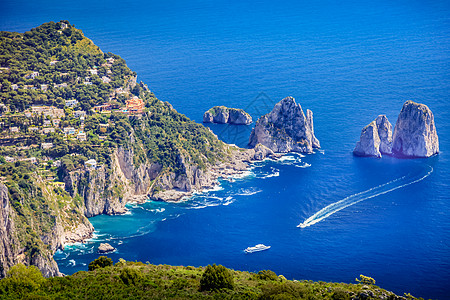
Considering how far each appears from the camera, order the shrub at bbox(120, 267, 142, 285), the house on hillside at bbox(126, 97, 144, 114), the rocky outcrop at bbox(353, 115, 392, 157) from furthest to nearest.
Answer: the house on hillside at bbox(126, 97, 144, 114)
the rocky outcrop at bbox(353, 115, 392, 157)
the shrub at bbox(120, 267, 142, 285)

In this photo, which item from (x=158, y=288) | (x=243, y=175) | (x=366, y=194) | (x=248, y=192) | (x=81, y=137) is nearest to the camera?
(x=158, y=288)

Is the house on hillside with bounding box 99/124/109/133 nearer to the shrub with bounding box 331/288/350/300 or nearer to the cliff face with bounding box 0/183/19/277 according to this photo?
the cliff face with bounding box 0/183/19/277

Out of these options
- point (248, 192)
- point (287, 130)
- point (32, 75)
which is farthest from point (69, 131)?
point (287, 130)

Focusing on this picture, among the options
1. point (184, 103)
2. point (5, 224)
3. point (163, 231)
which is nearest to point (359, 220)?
point (163, 231)

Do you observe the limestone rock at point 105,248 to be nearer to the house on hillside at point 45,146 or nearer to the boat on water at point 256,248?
the boat on water at point 256,248

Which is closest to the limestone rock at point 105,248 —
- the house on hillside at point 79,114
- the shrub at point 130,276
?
the shrub at point 130,276

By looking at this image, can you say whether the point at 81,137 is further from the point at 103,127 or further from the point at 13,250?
the point at 13,250

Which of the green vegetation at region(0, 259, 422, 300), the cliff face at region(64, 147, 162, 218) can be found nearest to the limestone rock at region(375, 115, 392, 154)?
the cliff face at region(64, 147, 162, 218)
